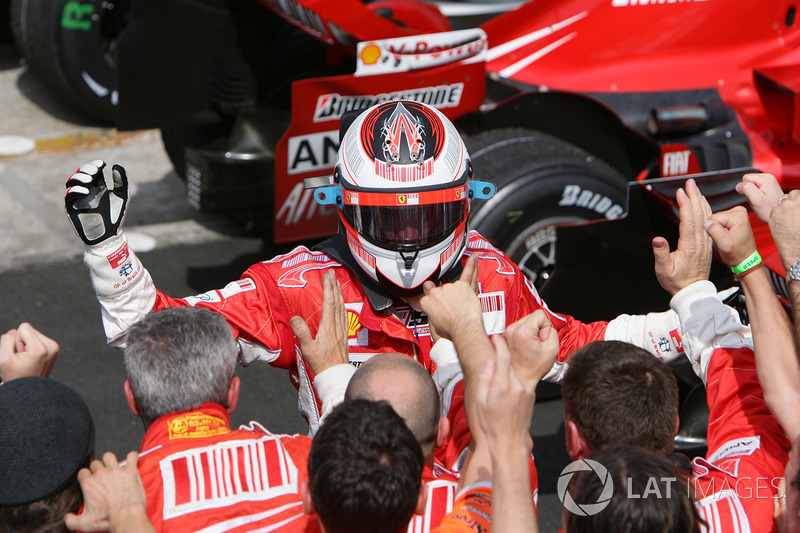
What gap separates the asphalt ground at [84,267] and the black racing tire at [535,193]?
81 cm

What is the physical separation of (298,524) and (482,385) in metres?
0.52

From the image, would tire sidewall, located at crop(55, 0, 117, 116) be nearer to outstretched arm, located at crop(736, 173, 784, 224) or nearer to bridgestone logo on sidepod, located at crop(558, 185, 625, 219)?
bridgestone logo on sidepod, located at crop(558, 185, 625, 219)

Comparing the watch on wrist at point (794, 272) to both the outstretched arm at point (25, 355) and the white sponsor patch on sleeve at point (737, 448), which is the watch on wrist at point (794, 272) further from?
the outstretched arm at point (25, 355)

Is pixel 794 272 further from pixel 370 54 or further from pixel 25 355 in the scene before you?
pixel 370 54

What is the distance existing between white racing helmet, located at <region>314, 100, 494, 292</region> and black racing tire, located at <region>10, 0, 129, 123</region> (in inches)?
174

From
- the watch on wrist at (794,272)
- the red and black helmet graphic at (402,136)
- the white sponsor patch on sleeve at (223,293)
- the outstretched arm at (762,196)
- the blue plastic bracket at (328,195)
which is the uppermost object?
the red and black helmet graphic at (402,136)

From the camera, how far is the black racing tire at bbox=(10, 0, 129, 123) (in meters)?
6.49

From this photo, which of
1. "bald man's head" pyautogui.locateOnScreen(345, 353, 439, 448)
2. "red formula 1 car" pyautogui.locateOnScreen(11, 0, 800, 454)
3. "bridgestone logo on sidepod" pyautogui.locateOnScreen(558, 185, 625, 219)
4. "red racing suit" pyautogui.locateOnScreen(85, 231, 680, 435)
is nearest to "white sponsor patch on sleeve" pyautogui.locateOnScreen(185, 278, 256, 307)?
"red racing suit" pyautogui.locateOnScreen(85, 231, 680, 435)

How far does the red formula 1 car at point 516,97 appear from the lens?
395cm

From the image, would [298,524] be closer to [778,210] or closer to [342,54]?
[778,210]

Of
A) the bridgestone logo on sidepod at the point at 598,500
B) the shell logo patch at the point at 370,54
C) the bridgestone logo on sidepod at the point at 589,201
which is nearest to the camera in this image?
the bridgestone logo on sidepod at the point at 598,500

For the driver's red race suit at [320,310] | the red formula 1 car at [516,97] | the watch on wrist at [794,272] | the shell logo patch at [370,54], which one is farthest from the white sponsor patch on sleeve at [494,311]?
the shell logo patch at [370,54]

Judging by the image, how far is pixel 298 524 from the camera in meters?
1.84

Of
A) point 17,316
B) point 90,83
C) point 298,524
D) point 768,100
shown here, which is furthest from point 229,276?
point 298,524
